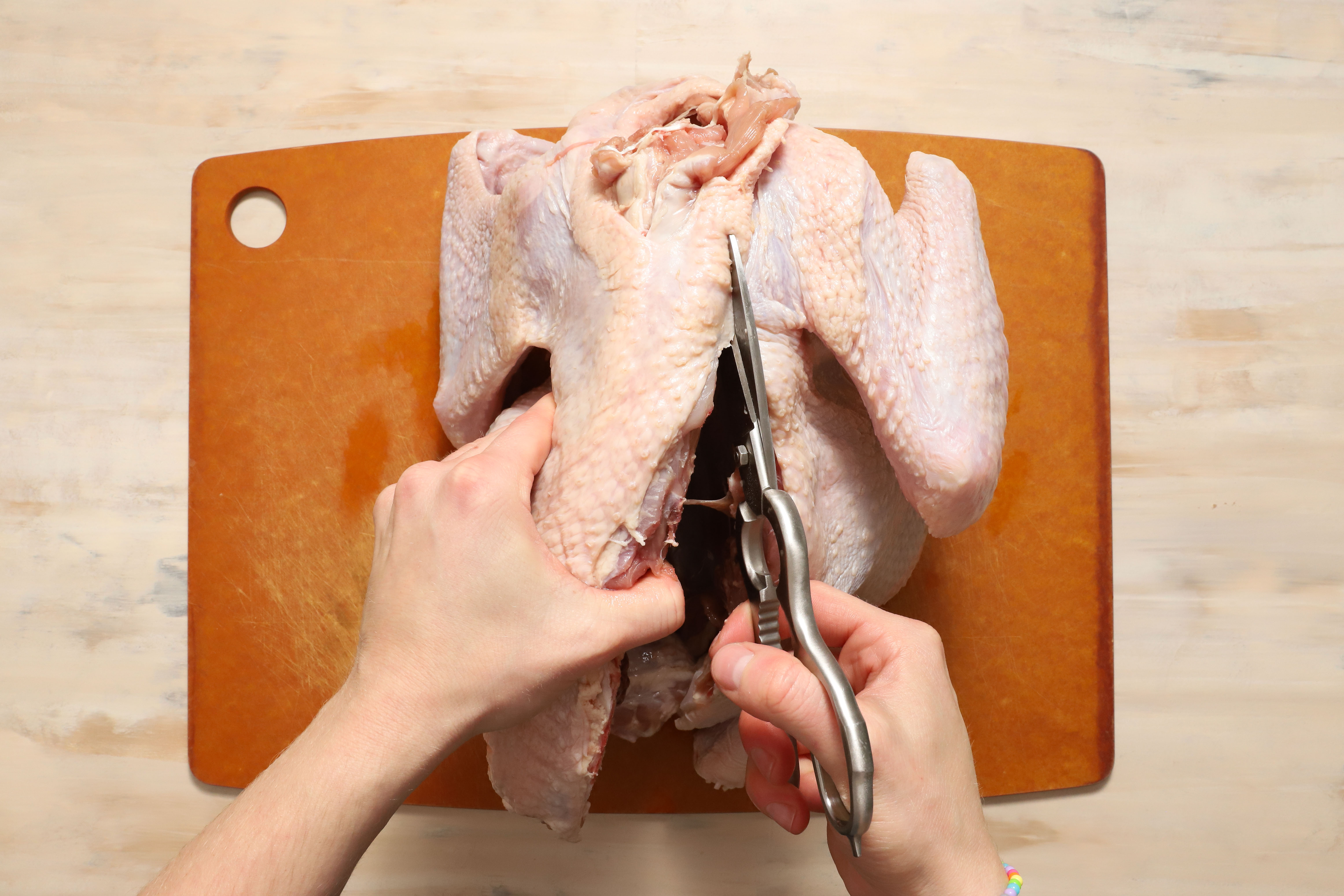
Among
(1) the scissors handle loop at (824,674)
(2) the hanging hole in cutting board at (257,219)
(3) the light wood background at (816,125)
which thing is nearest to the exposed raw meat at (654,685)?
(1) the scissors handle loop at (824,674)

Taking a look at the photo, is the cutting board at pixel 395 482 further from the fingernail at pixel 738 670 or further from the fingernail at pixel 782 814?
the fingernail at pixel 738 670

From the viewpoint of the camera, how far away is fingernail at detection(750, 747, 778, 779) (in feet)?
3.42

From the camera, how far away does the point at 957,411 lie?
103 centimetres

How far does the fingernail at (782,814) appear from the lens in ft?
3.63

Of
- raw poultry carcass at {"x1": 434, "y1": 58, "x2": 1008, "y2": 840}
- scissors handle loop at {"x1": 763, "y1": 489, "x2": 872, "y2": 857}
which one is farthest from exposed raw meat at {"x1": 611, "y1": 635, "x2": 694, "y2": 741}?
scissors handle loop at {"x1": 763, "y1": 489, "x2": 872, "y2": 857}

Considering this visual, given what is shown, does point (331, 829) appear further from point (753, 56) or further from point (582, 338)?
point (753, 56)

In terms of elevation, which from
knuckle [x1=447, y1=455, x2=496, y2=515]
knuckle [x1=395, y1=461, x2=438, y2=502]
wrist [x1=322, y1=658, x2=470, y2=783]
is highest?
knuckle [x1=447, y1=455, x2=496, y2=515]

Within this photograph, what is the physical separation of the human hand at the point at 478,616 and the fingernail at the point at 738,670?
113mm

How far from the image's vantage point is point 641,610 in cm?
94

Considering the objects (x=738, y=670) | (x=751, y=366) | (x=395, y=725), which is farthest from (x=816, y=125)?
(x=395, y=725)

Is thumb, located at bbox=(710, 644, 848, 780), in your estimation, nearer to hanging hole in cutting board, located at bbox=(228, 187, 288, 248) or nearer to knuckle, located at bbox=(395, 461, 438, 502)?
knuckle, located at bbox=(395, 461, 438, 502)

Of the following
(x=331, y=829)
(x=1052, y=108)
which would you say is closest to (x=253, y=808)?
(x=331, y=829)

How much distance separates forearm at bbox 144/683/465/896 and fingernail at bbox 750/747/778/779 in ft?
1.17

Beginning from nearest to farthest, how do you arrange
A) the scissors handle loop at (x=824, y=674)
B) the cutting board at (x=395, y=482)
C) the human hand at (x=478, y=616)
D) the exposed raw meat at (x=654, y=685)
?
the scissors handle loop at (x=824, y=674), the human hand at (x=478, y=616), the exposed raw meat at (x=654, y=685), the cutting board at (x=395, y=482)
